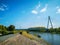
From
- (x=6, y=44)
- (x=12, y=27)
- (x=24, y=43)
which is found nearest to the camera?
(x=6, y=44)

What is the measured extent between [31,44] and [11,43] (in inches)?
25.3

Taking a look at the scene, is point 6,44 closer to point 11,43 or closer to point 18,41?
point 11,43

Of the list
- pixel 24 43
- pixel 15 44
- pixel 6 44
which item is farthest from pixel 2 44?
pixel 24 43

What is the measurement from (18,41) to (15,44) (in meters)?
0.24

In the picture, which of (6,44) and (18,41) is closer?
(6,44)

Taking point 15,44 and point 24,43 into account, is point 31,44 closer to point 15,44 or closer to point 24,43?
point 24,43

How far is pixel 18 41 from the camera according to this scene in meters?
3.67

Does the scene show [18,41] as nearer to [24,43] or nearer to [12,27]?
[24,43]

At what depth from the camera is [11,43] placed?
11.3ft

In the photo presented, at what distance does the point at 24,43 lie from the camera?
3.64m

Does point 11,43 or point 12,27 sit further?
point 12,27

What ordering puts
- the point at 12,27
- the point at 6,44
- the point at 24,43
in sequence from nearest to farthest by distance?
1. the point at 6,44
2. the point at 24,43
3. the point at 12,27

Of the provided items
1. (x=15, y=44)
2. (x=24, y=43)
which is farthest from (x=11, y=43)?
(x=24, y=43)

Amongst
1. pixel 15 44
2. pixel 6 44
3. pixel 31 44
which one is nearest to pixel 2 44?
pixel 6 44
